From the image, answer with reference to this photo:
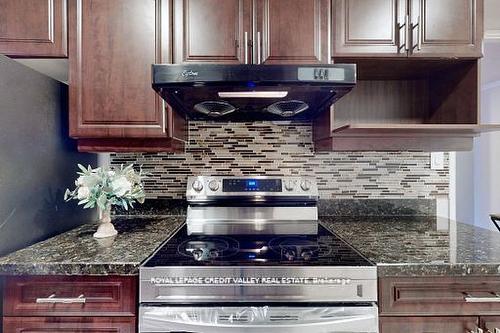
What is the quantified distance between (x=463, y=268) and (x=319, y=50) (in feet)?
3.14

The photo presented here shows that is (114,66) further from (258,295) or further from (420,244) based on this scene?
(420,244)

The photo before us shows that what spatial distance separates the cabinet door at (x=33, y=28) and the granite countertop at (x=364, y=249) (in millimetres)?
792

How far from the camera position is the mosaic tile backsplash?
1.65 meters

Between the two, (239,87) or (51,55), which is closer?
(239,87)

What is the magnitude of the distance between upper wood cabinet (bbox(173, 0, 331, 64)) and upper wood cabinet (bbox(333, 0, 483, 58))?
0.10 m

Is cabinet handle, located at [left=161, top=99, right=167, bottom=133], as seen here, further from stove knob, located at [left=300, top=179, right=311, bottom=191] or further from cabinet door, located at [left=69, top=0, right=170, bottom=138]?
stove knob, located at [left=300, top=179, right=311, bottom=191]

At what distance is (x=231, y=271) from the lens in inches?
37.0

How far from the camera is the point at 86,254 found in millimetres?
1021

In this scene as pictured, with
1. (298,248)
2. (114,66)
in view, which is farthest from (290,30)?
(298,248)

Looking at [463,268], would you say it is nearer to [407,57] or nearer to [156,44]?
[407,57]

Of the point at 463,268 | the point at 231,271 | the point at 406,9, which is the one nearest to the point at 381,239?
the point at 463,268

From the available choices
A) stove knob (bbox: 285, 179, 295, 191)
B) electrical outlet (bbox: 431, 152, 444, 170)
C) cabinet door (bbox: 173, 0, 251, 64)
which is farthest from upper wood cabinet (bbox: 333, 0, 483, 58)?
stove knob (bbox: 285, 179, 295, 191)

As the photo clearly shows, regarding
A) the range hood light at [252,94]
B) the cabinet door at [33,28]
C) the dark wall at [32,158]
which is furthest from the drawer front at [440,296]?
the cabinet door at [33,28]

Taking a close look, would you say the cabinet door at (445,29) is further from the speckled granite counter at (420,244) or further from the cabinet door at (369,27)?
the speckled granite counter at (420,244)
